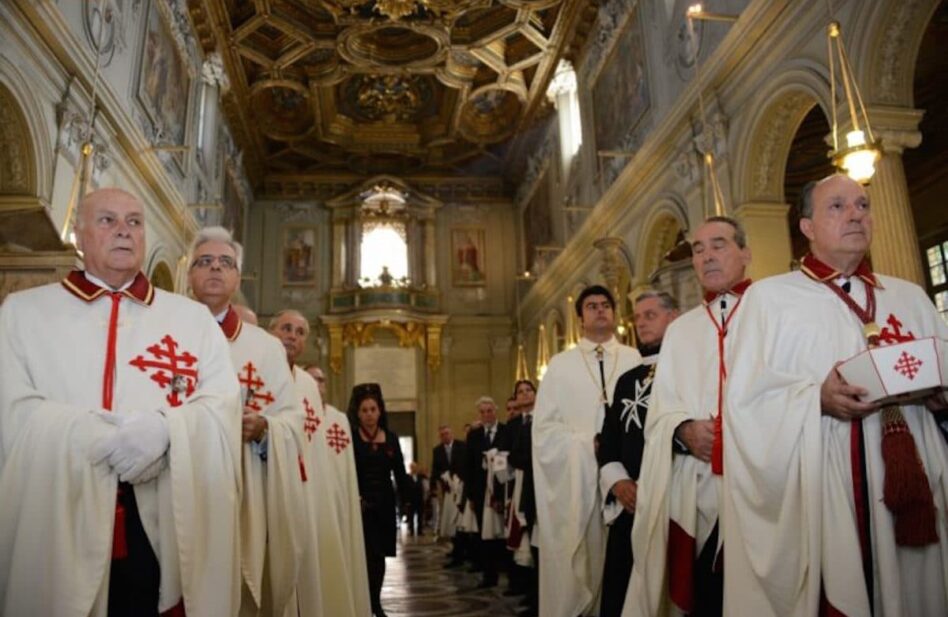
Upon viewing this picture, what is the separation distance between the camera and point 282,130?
1909 cm

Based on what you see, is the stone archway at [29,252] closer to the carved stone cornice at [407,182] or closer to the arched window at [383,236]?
the arched window at [383,236]

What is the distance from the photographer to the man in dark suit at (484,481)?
7602mm

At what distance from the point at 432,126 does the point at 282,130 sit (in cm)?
405

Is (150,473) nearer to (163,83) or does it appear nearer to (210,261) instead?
(210,261)

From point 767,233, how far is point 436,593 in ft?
17.7

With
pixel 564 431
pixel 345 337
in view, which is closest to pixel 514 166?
pixel 345 337

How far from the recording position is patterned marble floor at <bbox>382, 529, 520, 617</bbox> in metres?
5.95

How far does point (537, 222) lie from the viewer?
19312 millimetres

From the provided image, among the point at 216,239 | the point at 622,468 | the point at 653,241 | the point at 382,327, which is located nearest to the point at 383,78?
the point at 382,327

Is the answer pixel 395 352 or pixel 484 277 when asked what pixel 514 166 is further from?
pixel 395 352

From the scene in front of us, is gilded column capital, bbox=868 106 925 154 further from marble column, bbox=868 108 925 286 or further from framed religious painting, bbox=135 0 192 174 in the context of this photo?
framed religious painting, bbox=135 0 192 174

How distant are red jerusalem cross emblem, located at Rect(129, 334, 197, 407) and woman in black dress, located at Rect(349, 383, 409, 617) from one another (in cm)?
332

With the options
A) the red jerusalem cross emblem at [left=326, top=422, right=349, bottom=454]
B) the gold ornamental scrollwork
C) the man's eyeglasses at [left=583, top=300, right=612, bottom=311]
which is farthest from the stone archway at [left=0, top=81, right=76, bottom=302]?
the gold ornamental scrollwork

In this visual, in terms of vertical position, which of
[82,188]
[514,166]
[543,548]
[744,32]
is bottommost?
[543,548]
